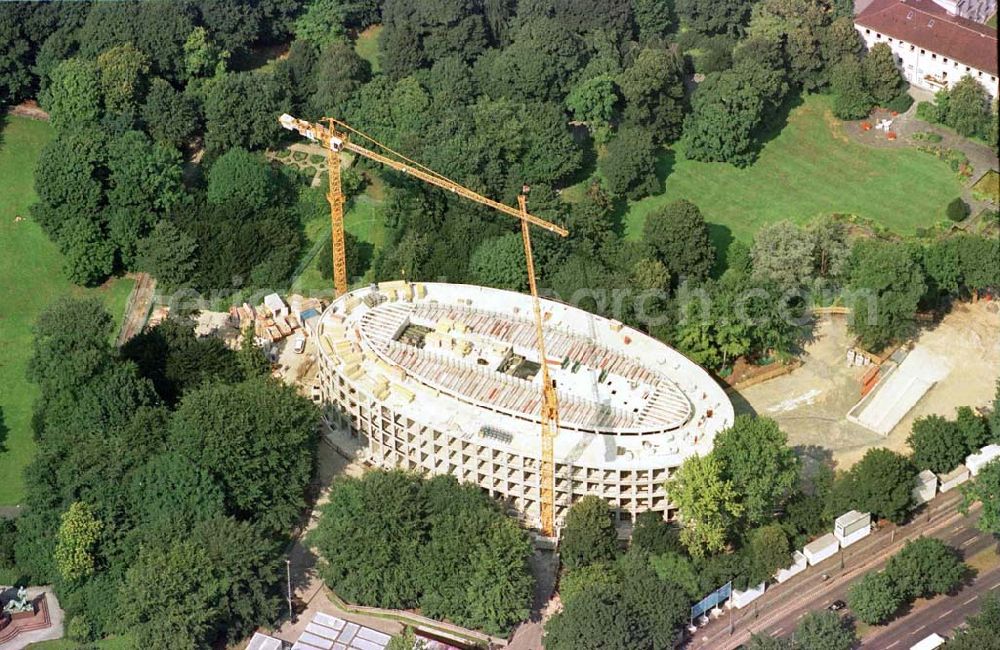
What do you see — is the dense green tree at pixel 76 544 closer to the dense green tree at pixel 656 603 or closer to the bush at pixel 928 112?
the dense green tree at pixel 656 603

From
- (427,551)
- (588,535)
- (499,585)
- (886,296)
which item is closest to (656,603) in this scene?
(588,535)

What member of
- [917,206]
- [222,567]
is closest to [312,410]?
[222,567]

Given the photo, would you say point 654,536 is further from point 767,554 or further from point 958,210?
point 958,210

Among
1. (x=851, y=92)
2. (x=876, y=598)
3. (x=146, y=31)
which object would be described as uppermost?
(x=146, y=31)

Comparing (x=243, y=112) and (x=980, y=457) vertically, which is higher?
(x=243, y=112)

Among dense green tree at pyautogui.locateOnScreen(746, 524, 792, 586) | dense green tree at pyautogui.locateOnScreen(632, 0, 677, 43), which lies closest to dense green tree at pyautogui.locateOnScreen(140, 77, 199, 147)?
dense green tree at pyautogui.locateOnScreen(632, 0, 677, 43)

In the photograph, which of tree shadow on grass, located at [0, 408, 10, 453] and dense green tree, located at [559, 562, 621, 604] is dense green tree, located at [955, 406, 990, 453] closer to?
dense green tree, located at [559, 562, 621, 604]
